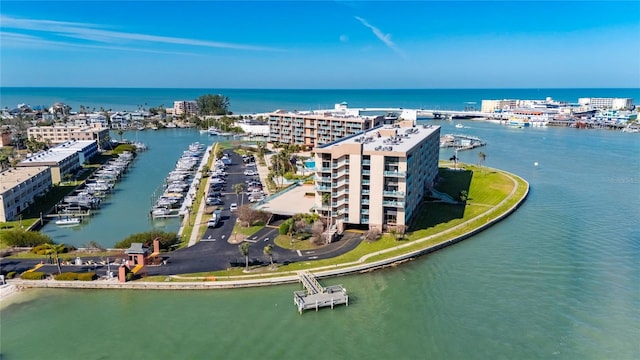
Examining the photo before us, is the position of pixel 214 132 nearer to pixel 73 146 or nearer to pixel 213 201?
pixel 73 146

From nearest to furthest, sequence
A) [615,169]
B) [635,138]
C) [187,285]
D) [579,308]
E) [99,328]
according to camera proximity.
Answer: [99,328] < [579,308] < [187,285] < [615,169] < [635,138]

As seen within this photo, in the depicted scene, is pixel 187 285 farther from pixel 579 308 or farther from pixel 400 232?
pixel 579 308

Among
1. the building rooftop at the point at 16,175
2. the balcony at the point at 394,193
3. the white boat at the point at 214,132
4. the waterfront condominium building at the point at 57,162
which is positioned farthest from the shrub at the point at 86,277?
the white boat at the point at 214,132

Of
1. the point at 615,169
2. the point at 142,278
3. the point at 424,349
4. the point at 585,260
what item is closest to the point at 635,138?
the point at 615,169

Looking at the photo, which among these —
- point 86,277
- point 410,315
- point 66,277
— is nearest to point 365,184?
point 410,315

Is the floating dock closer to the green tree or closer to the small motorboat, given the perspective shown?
the small motorboat

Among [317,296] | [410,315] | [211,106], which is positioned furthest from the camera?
[211,106]
